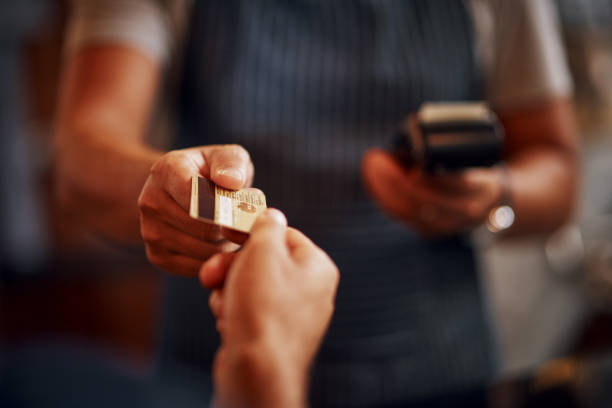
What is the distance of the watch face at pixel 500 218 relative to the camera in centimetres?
49

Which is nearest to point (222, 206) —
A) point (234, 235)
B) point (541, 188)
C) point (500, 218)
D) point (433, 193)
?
point (234, 235)

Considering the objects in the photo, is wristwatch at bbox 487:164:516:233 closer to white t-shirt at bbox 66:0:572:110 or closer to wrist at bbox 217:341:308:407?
white t-shirt at bbox 66:0:572:110

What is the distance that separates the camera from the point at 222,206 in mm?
181

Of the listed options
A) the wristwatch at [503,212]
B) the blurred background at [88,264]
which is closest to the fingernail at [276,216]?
the wristwatch at [503,212]

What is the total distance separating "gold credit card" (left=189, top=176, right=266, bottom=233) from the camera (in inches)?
6.8

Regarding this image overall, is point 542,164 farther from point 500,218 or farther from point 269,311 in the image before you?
point 269,311

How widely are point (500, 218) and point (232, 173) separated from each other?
406mm

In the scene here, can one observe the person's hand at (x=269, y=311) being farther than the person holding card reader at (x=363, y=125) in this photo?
No

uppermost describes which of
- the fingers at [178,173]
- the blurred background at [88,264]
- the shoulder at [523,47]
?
the shoulder at [523,47]

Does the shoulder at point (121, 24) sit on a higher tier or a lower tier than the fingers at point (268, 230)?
higher

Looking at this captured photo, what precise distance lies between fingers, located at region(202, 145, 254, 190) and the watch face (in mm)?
368

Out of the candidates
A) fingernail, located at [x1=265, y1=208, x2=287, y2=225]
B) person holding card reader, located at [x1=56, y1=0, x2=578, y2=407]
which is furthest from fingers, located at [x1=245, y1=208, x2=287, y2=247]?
person holding card reader, located at [x1=56, y1=0, x2=578, y2=407]

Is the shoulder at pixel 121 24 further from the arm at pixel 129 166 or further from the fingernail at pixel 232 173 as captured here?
the fingernail at pixel 232 173

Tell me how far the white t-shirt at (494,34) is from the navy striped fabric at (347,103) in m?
0.03
